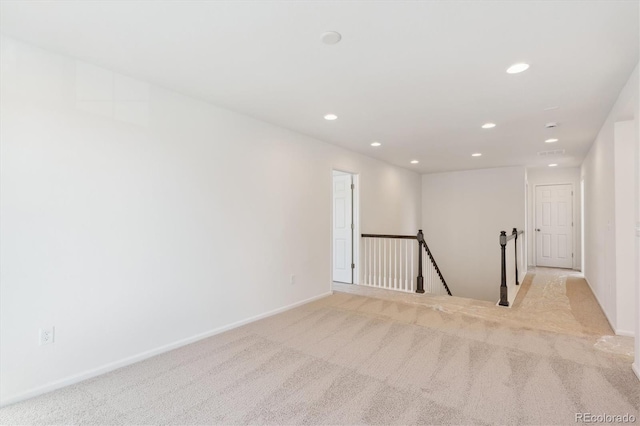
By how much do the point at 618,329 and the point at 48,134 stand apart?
18.2 ft

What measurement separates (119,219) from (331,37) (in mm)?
2260

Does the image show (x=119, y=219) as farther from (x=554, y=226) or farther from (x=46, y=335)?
(x=554, y=226)

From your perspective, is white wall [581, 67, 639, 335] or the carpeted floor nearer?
the carpeted floor

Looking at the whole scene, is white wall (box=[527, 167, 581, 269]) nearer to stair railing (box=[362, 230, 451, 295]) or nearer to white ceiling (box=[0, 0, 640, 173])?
stair railing (box=[362, 230, 451, 295])

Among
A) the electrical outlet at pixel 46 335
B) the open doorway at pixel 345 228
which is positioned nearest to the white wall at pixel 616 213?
the open doorway at pixel 345 228

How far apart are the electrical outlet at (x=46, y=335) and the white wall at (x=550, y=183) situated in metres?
9.16

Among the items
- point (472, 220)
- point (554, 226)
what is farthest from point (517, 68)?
point (554, 226)

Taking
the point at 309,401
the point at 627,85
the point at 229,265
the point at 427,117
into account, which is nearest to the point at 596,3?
the point at 627,85

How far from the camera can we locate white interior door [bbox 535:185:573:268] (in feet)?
24.8

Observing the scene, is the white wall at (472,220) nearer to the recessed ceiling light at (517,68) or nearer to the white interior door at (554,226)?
the white interior door at (554,226)

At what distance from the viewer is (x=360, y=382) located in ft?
7.62

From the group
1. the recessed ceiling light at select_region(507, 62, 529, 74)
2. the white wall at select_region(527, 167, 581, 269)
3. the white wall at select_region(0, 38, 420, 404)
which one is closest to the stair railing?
the white wall at select_region(0, 38, 420, 404)

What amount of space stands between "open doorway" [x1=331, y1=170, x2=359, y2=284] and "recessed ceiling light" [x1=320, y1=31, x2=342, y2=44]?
350 centimetres

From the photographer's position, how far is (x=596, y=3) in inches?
69.1
